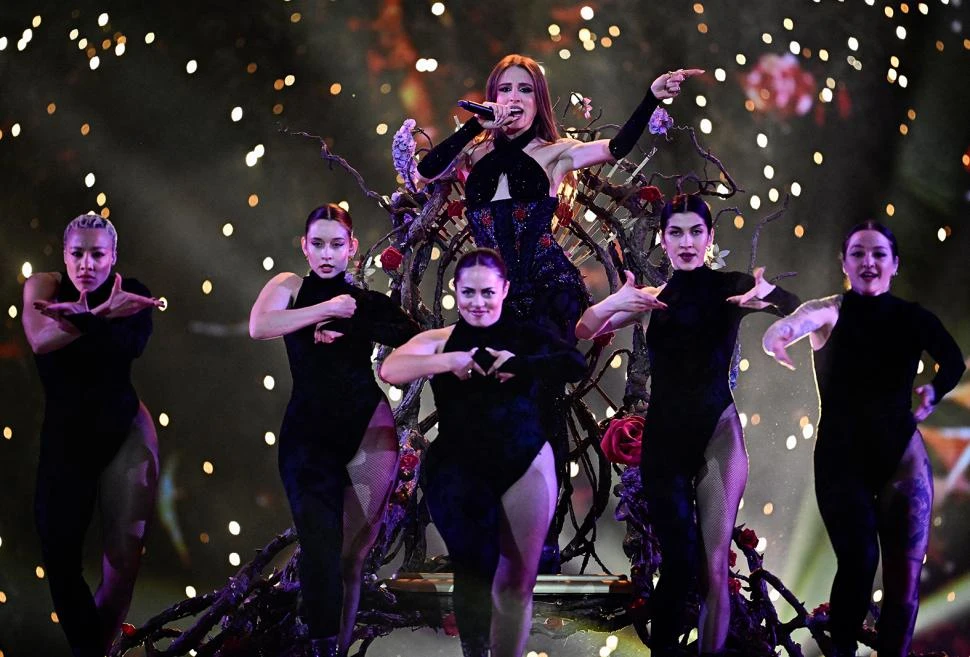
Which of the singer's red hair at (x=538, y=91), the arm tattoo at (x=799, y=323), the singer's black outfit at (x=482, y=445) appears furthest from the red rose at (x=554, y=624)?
the singer's red hair at (x=538, y=91)

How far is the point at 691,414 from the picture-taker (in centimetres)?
327

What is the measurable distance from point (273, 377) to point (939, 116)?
297 centimetres

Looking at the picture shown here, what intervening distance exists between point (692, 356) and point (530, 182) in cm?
74

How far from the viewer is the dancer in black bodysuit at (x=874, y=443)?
3230 millimetres

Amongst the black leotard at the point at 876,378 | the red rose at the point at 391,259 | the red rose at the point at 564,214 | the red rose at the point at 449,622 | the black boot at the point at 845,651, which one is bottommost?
the red rose at the point at 449,622

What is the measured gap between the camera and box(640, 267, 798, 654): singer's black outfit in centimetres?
→ 325

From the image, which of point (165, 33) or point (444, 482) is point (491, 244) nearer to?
point (444, 482)

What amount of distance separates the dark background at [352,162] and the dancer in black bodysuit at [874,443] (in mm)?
1564

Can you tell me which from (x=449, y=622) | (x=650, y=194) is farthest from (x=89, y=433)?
(x=650, y=194)

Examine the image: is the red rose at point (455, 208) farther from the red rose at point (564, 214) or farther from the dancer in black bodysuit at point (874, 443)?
the dancer in black bodysuit at point (874, 443)

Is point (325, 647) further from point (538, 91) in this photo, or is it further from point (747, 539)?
point (538, 91)

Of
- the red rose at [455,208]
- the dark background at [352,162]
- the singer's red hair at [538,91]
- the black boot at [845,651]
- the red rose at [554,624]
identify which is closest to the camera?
the black boot at [845,651]

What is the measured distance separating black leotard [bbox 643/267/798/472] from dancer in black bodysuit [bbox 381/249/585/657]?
30 centimetres

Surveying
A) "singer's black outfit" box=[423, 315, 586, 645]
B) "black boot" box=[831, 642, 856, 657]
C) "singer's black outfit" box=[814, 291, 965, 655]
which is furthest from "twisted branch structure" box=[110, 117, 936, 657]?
"singer's black outfit" box=[423, 315, 586, 645]
